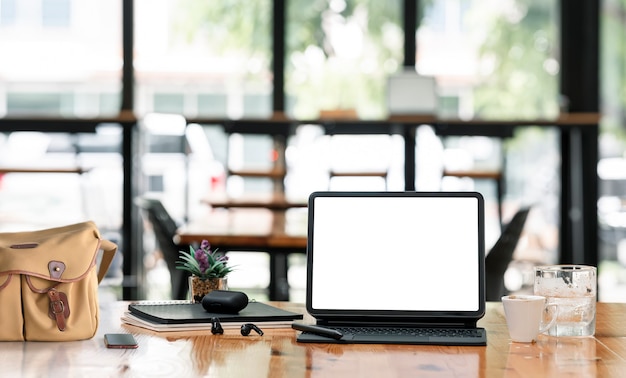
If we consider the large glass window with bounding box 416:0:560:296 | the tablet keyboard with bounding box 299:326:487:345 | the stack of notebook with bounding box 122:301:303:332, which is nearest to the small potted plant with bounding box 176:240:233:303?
the stack of notebook with bounding box 122:301:303:332

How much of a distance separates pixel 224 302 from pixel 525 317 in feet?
1.79

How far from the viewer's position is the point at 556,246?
6.50m

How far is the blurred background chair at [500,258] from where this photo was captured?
12.8ft

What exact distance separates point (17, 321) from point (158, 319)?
25cm

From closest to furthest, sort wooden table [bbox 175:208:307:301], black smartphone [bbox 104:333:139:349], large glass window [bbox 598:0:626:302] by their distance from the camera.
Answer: black smartphone [bbox 104:333:139:349], wooden table [bbox 175:208:307:301], large glass window [bbox 598:0:626:302]

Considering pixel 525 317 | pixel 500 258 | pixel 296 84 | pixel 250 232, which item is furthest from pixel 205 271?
pixel 296 84

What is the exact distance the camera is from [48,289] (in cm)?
173

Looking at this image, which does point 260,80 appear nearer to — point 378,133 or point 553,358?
point 378,133

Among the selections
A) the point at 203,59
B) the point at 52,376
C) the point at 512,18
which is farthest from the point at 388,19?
the point at 52,376

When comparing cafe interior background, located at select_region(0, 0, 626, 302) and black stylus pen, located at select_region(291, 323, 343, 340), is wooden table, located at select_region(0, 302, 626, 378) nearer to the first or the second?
black stylus pen, located at select_region(291, 323, 343, 340)

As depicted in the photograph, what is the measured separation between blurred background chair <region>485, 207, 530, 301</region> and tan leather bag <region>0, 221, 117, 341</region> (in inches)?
92.8

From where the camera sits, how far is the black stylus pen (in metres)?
1.70

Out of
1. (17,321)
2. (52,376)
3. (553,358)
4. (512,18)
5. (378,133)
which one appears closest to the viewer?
(52,376)

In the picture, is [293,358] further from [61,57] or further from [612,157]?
[61,57]
